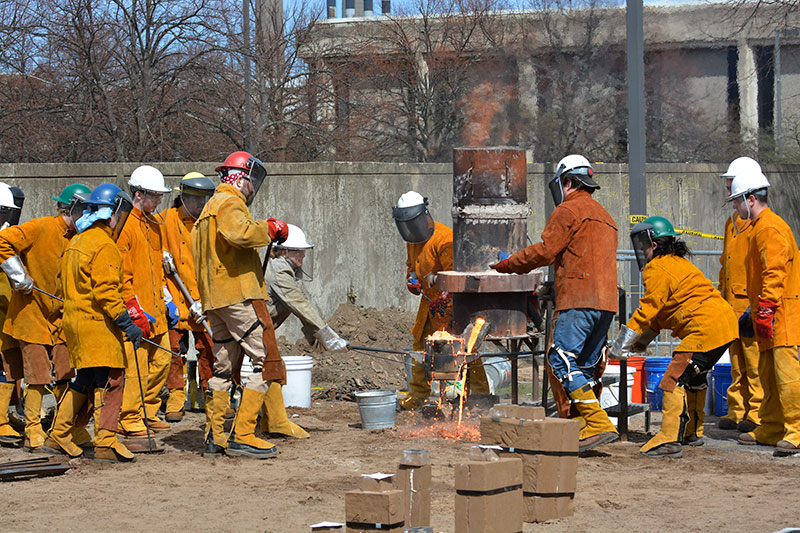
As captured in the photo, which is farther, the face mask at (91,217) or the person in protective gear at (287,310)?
the person in protective gear at (287,310)

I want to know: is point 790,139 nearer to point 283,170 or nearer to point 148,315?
point 283,170

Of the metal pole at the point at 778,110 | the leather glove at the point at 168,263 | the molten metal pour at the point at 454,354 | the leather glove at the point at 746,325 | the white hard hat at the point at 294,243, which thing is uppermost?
the metal pole at the point at 778,110

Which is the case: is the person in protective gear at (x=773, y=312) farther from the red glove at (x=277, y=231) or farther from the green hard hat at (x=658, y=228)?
the red glove at (x=277, y=231)

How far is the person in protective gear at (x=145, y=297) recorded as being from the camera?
8672mm

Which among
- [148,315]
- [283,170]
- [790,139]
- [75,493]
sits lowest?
[75,493]

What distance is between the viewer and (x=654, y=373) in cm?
1003

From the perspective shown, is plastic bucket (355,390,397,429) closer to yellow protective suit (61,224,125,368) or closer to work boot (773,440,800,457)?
yellow protective suit (61,224,125,368)

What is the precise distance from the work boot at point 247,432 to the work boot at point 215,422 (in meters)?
0.13

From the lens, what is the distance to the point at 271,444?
8312mm

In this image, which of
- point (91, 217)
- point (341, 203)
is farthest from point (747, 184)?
point (341, 203)

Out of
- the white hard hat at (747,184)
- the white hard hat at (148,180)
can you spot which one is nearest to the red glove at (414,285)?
the white hard hat at (148,180)

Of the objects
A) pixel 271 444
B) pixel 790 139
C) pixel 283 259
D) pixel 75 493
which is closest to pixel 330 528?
pixel 75 493

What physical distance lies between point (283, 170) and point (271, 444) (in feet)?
19.9

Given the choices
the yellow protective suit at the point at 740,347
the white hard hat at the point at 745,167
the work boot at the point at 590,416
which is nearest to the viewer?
the work boot at the point at 590,416
